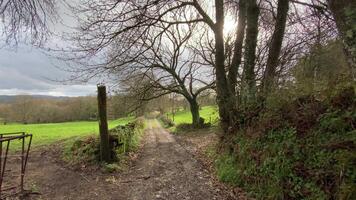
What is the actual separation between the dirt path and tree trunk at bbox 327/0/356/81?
372cm

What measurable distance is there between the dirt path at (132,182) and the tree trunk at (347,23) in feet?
12.2

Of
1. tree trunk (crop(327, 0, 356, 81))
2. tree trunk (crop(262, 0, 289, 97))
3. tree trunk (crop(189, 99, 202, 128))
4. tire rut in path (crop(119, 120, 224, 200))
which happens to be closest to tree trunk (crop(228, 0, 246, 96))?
tree trunk (crop(262, 0, 289, 97))

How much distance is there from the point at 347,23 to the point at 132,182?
6.31m

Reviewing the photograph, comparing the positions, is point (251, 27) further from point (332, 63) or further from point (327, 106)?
point (327, 106)

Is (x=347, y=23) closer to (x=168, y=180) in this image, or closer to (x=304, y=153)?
(x=304, y=153)

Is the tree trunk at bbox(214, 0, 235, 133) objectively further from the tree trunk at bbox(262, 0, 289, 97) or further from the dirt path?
the dirt path

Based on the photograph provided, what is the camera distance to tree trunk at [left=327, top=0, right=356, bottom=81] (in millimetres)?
4359

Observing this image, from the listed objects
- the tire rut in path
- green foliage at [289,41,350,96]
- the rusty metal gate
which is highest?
green foliage at [289,41,350,96]

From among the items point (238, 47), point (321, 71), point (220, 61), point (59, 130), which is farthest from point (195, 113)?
point (321, 71)

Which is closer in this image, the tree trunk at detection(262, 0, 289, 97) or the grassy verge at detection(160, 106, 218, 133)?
the tree trunk at detection(262, 0, 289, 97)

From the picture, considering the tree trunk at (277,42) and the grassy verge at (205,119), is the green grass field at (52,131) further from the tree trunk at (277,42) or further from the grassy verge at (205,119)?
the tree trunk at (277,42)

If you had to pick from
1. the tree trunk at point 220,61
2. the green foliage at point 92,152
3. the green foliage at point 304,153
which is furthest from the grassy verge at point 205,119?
the green foliage at point 304,153

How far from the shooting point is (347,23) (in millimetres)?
4430

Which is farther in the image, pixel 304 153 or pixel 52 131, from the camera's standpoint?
pixel 52 131
